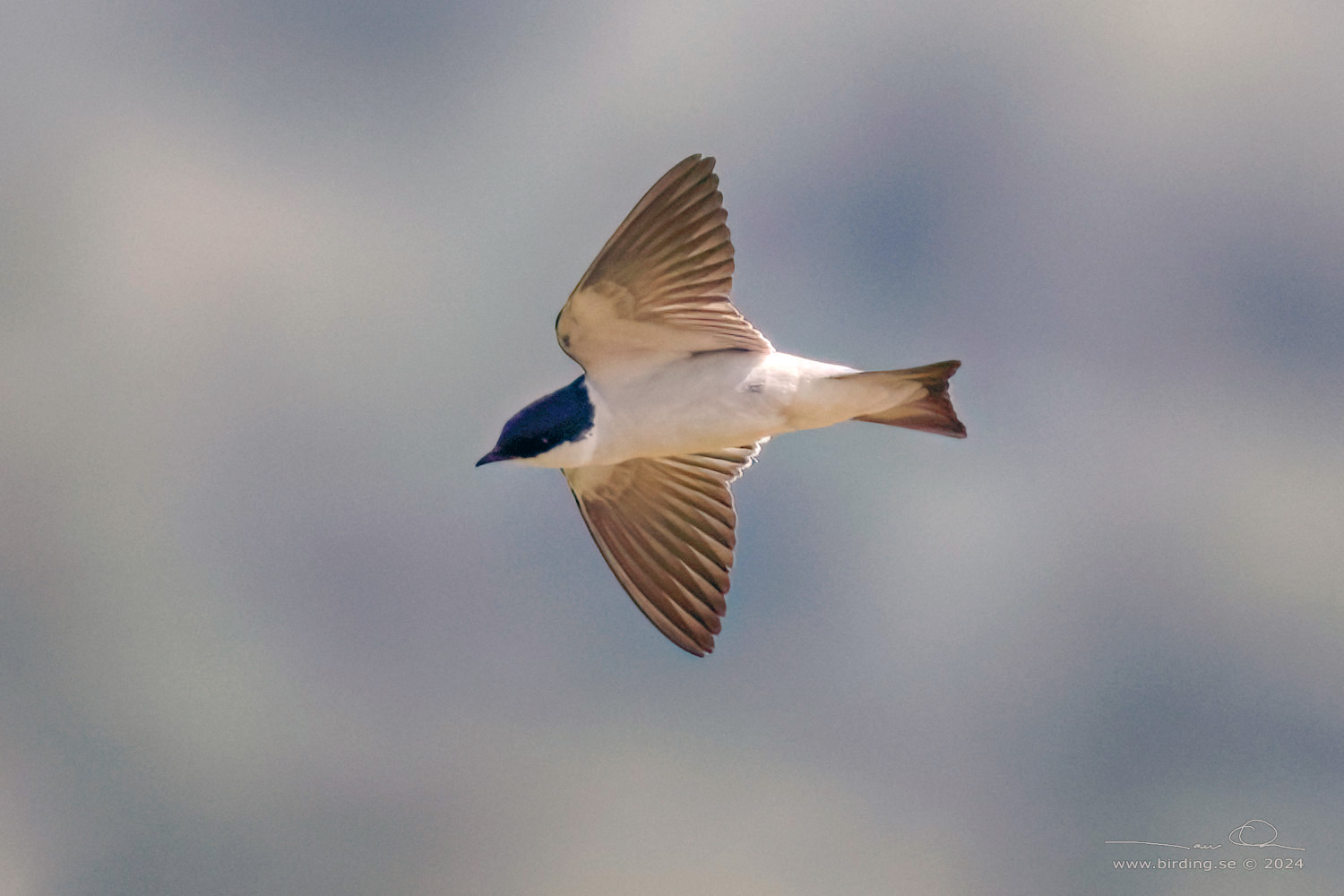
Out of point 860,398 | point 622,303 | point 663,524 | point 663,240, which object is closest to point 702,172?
point 663,240

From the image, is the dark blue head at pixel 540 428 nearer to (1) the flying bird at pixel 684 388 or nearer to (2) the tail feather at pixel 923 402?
(1) the flying bird at pixel 684 388

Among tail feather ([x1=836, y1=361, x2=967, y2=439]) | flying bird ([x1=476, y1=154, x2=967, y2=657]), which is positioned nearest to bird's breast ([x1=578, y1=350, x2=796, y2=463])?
flying bird ([x1=476, y1=154, x2=967, y2=657])

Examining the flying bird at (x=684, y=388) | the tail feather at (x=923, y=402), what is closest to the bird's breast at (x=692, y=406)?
the flying bird at (x=684, y=388)

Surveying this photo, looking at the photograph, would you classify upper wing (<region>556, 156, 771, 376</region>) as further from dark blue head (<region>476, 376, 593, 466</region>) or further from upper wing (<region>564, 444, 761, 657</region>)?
upper wing (<region>564, 444, 761, 657</region>)

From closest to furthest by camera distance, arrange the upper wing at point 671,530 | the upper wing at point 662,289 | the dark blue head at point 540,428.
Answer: the upper wing at point 662,289, the dark blue head at point 540,428, the upper wing at point 671,530

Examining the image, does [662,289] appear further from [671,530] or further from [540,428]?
[671,530]

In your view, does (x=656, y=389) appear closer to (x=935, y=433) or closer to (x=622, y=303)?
(x=622, y=303)

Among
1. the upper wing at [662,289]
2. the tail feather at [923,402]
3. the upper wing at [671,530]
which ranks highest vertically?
the upper wing at [662,289]
